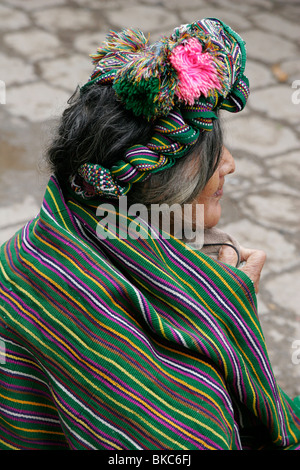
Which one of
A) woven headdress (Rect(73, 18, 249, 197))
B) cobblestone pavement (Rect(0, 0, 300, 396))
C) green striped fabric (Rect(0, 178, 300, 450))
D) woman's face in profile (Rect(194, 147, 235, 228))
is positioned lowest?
cobblestone pavement (Rect(0, 0, 300, 396))

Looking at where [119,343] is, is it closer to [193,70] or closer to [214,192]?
[214,192]

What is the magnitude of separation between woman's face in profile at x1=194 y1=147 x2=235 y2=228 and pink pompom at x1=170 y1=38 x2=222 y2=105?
0.31m

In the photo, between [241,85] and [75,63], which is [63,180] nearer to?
[241,85]

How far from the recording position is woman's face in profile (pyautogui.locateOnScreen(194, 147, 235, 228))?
1739 mm

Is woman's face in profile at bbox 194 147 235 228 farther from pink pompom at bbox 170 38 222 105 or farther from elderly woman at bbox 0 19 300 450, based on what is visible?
pink pompom at bbox 170 38 222 105

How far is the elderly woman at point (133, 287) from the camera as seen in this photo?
4.77ft

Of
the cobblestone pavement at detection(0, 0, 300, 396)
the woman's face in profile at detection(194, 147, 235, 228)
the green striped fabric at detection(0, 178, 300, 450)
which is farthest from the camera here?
the cobblestone pavement at detection(0, 0, 300, 396)

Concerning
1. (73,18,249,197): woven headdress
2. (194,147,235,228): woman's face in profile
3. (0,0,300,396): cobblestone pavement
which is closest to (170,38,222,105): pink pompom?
(73,18,249,197): woven headdress

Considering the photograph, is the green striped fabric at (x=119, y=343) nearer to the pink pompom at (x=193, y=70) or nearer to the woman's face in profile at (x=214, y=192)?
the woman's face in profile at (x=214, y=192)

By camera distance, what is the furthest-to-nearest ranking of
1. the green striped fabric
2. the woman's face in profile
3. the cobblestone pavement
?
the cobblestone pavement, the woman's face in profile, the green striped fabric

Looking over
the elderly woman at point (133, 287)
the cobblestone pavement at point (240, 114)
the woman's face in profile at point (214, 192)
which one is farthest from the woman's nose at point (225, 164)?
the cobblestone pavement at point (240, 114)

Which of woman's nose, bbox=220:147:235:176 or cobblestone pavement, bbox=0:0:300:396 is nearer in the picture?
woman's nose, bbox=220:147:235:176

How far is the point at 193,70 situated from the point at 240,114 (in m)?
3.36

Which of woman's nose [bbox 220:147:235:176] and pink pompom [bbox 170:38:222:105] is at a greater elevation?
pink pompom [bbox 170:38:222:105]
